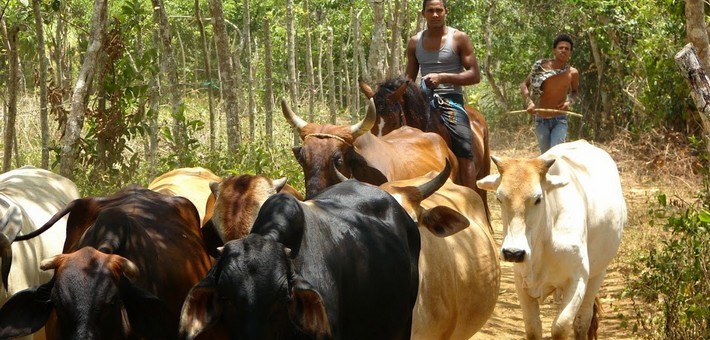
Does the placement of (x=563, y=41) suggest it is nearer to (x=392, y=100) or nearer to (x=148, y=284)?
(x=392, y=100)

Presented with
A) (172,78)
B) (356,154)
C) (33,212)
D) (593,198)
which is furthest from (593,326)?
(172,78)

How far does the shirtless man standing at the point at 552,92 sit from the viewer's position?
11.0m

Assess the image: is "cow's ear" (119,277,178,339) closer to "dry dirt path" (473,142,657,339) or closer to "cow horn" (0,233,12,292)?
"cow horn" (0,233,12,292)

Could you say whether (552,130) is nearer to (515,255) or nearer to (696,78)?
(515,255)

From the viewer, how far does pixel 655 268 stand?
7.77 meters

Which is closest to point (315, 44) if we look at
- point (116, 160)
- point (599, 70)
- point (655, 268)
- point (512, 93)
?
point (512, 93)

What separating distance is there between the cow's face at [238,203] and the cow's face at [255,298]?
1.22 meters

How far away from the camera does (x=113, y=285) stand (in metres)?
4.18

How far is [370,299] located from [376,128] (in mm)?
4665

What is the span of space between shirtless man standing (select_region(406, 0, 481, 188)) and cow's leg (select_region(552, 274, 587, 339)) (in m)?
2.34

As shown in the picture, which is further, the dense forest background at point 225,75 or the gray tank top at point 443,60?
the dense forest background at point 225,75

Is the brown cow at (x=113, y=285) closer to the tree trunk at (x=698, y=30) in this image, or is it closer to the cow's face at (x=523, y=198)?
the cow's face at (x=523, y=198)

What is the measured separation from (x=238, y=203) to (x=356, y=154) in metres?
2.44

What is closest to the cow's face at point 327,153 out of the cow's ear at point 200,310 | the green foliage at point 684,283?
the green foliage at point 684,283
